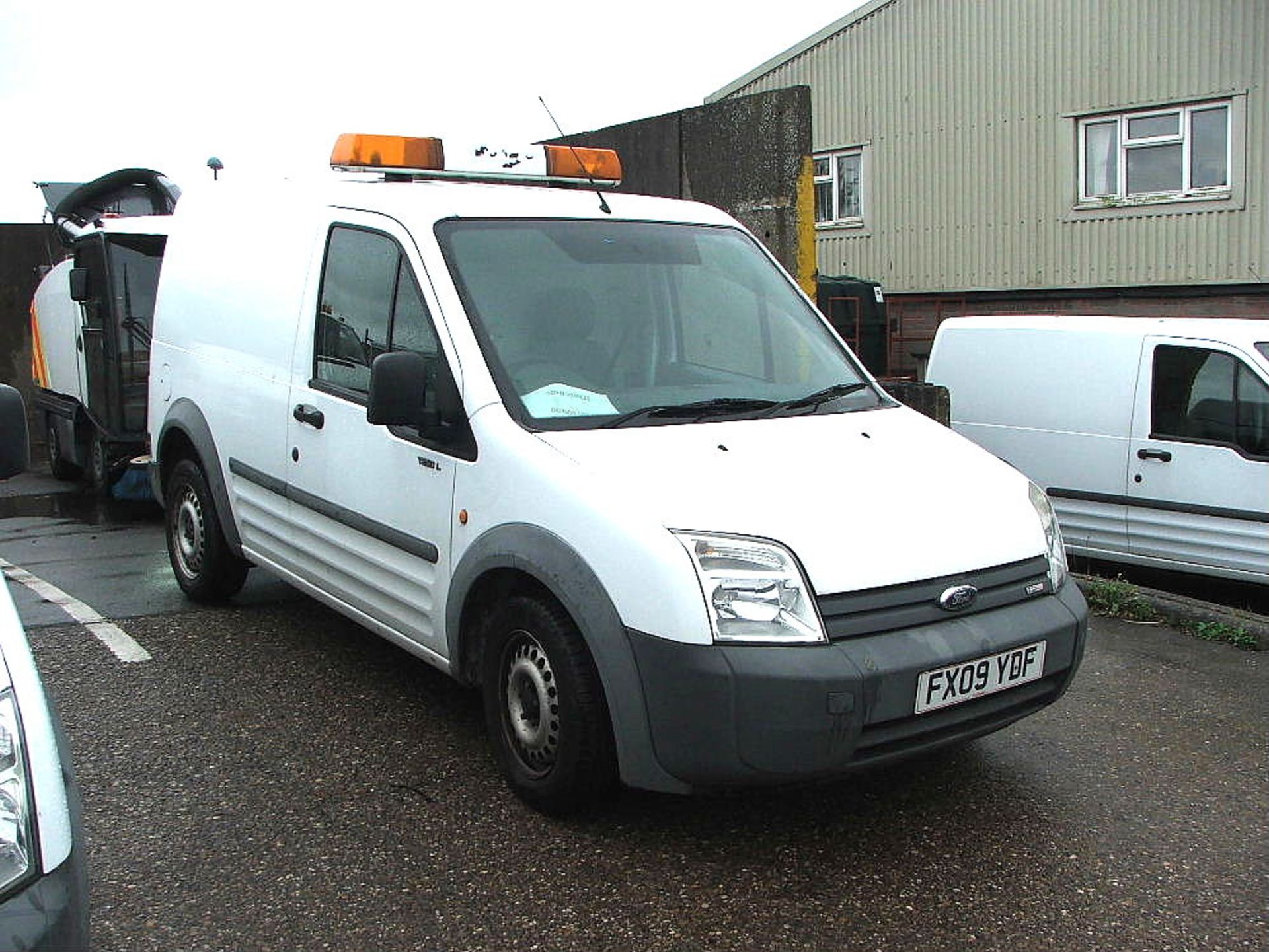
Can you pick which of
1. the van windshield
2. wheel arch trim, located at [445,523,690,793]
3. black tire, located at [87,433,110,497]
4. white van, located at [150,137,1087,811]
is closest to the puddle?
black tire, located at [87,433,110,497]

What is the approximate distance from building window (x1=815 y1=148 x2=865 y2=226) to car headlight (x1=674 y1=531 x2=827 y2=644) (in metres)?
17.9

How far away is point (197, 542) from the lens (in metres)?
6.31

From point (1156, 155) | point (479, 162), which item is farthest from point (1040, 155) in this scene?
point (479, 162)

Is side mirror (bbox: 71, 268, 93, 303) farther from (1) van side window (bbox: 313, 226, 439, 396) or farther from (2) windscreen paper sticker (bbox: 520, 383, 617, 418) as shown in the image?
(2) windscreen paper sticker (bbox: 520, 383, 617, 418)

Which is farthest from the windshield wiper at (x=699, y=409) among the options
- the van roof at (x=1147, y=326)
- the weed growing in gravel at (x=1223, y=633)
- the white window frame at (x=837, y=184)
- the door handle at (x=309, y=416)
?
the white window frame at (x=837, y=184)

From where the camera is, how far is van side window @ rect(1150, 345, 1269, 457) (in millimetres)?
7473

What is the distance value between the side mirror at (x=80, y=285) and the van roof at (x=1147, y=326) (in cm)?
711

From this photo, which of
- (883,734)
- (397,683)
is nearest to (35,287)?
(397,683)

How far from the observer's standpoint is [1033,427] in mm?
8523

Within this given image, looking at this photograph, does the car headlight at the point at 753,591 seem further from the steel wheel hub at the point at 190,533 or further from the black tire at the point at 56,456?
the black tire at the point at 56,456

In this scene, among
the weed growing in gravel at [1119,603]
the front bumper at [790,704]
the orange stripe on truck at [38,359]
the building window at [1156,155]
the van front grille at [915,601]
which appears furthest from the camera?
the building window at [1156,155]

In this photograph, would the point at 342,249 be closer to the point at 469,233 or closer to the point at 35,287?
the point at 469,233

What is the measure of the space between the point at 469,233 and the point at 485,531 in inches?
45.5

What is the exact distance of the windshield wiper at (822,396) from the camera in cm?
437
